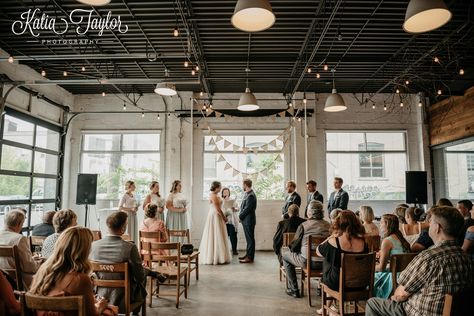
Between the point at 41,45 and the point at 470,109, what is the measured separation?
29.6 feet

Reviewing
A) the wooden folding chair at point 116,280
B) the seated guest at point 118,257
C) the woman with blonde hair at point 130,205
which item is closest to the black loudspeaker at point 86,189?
the woman with blonde hair at point 130,205

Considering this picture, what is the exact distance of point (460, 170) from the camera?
775 centimetres

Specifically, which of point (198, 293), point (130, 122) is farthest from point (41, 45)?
point (198, 293)

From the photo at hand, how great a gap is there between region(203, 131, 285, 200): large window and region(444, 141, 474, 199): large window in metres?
4.15

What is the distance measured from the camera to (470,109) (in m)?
7.21

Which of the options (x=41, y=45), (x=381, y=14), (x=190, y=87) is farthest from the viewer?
(x=190, y=87)

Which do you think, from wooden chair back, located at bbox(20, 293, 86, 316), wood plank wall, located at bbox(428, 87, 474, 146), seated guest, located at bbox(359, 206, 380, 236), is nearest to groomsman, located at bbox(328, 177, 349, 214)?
seated guest, located at bbox(359, 206, 380, 236)

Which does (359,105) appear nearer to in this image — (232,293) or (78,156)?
(232,293)

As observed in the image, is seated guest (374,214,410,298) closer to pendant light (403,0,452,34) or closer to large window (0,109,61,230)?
pendant light (403,0,452,34)

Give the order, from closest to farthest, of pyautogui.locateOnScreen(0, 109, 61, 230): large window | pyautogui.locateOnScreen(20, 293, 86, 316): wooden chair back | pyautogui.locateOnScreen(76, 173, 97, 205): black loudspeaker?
pyautogui.locateOnScreen(20, 293, 86, 316): wooden chair back
pyautogui.locateOnScreen(0, 109, 61, 230): large window
pyautogui.locateOnScreen(76, 173, 97, 205): black loudspeaker

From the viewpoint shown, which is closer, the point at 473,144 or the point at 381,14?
the point at 381,14

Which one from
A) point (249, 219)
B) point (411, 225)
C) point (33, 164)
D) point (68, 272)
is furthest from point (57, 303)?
point (33, 164)

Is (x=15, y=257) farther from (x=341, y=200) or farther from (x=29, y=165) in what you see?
(x=341, y=200)

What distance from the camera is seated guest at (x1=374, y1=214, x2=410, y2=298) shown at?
3.37m
